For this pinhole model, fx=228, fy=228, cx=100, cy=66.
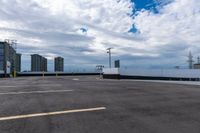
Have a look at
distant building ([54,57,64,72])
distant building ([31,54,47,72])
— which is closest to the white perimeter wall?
→ distant building ([31,54,47,72])

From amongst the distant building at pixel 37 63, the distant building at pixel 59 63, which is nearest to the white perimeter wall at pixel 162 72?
the distant building at pixel 37 63

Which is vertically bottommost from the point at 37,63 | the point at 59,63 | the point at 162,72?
the point at 162,72

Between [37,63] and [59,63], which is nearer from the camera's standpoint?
[37,63]

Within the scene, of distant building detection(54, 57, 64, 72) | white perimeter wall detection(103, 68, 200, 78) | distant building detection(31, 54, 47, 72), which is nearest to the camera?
white perimeter wall detection(103, 68, 200, 78)

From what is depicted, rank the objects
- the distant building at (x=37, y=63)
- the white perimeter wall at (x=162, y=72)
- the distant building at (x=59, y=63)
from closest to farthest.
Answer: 1. the white perimeter wall at (x=162, y=72)
2. the distant building at (x=37, y=63)
3. the distant building at (x=59, y=63)

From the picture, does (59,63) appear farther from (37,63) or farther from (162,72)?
(162,72)

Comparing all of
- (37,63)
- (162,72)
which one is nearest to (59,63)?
(37,63)

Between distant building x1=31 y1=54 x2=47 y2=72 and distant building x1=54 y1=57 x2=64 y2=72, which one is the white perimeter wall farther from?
distant building x1=54 y1=57 x2=64 y2=72

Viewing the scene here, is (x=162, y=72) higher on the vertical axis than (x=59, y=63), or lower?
lower

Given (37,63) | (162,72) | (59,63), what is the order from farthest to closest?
(59,63)
(37,63)
(162,72)

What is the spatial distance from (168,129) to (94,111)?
2.95 meters

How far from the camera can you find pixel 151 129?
5.98 meters

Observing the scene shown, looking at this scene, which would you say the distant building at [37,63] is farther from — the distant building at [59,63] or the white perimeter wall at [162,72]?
the white perimeter wall at [162,72]

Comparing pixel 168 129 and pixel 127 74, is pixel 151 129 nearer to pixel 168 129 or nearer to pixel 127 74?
pixel 168 129
